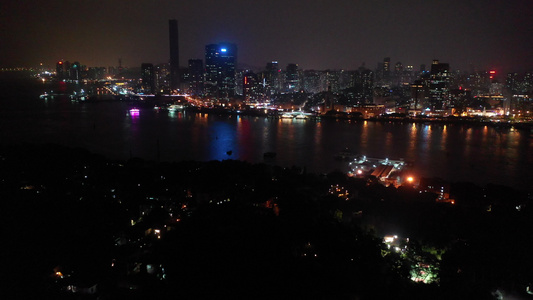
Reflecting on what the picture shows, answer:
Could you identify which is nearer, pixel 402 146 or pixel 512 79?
pixel 402 146

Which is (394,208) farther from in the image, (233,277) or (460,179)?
(460,179)

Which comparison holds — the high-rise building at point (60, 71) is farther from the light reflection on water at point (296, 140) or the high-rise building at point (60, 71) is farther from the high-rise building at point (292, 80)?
the light reflection on water at point (296, 140)

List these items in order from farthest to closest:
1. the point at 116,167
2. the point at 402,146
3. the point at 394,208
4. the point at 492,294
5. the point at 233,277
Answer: the point at 402,146
the point at 116,167
the point at 394,208
the point at 492,294
the point at 233,277

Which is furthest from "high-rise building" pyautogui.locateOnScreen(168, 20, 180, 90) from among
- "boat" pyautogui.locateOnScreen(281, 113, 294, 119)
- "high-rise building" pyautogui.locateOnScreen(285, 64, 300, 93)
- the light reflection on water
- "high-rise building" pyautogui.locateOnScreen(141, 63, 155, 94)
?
the light reflection on water

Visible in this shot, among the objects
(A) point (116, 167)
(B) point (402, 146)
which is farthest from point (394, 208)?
(B) point (402, 146)

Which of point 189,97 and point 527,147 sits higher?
point 189,97

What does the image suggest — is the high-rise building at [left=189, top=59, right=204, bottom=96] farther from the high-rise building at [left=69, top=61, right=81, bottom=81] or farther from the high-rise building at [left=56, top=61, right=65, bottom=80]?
the high-rise building at [left=56, top=61, right=65, bottom=80]
